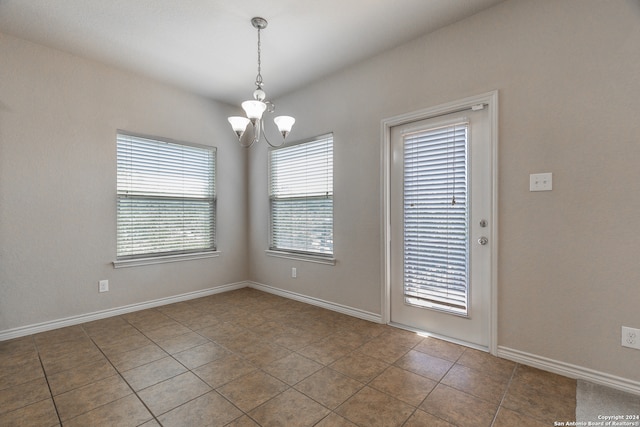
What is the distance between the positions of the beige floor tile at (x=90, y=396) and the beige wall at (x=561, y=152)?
279cm

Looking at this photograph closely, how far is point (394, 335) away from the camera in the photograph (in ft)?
9.18

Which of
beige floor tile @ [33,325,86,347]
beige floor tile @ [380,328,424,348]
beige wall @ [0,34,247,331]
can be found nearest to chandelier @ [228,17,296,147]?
beige wall @ [0,34,247,331]

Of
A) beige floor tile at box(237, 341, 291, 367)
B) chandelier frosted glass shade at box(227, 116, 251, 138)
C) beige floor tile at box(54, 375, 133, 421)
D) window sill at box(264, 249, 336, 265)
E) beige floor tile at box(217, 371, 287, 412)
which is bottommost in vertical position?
beige floor tile at box(237, 341, 291, 367)

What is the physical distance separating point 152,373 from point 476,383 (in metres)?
2.27

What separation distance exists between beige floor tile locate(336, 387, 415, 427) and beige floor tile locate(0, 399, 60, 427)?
1618 mm

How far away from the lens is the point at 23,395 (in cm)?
189

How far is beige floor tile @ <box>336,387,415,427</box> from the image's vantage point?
5.43 ft

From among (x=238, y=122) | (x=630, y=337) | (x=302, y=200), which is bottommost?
(x=630, y=337)

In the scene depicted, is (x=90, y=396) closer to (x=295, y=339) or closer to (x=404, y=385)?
(x=295, y=339)

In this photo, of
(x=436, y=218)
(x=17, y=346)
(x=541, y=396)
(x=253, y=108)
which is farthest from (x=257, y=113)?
(x=17, y=346)

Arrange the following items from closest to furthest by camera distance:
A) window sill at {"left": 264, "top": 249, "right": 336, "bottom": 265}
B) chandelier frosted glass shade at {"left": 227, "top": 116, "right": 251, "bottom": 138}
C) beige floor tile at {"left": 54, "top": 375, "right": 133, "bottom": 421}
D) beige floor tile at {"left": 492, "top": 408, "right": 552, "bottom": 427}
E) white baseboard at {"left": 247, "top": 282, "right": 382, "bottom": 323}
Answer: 1. beige floor tile at {"left": 492, "top": 408, "right": 552, "bottom": 427}
2. beige floor tile at {"left": 54, "top": 375, "right": 133, "bottom": 421}
3. chandelier frosted glass shade at {"left": 227, "top": 116, "right": 251, "bottom": 138}
4. white baseboard at {"left": 247, "top": 282, "right": 382, "bottom": 323}
5. window sill at {"left": 264, "top": 249, "right": 336, "bottom": 265}

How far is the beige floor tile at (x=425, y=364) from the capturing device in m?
2.14

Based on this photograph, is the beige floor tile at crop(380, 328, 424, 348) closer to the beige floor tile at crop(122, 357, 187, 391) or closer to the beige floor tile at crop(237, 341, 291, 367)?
the beige floor tile at crop(237, 341, 291, 367)

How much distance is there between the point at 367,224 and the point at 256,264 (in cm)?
208
